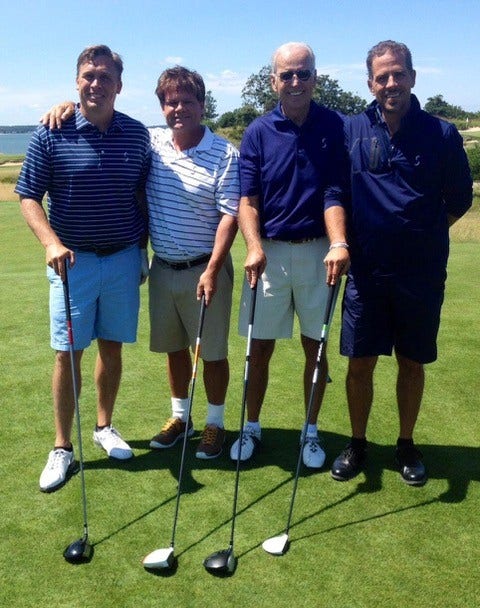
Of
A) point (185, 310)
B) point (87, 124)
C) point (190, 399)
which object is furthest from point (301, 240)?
point (87, 124)

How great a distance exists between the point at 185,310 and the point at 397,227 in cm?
125

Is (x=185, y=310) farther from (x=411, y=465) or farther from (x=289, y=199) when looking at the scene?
(x=411, y=465)

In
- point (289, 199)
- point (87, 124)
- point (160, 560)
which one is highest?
point (87, 124)

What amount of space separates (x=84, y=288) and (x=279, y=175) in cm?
117

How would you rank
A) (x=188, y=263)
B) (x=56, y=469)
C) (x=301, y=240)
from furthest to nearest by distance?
1. (x=188, y=263)
2. (x=301, y=240)
3. (x=56, y=469)

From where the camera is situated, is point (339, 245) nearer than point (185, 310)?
Yes

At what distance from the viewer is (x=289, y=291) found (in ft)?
12.3

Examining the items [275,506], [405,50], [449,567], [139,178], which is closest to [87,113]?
[139,178]

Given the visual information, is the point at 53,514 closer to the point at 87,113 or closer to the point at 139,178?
the point at 139,178

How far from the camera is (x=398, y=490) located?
3.40m

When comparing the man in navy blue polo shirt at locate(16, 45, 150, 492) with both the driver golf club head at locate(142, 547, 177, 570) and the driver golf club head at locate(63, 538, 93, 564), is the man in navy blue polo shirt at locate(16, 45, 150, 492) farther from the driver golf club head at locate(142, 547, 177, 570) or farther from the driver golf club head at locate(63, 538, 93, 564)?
the driver golf club head at locate(142, 547, 177, 570)

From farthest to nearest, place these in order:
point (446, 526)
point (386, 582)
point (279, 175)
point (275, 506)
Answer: point (279, 175)
point (275, 506)
point (446, 526)
point (386, 582)

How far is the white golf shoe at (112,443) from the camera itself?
3.71 meters

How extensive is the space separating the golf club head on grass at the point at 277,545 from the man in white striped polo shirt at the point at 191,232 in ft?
3.01
